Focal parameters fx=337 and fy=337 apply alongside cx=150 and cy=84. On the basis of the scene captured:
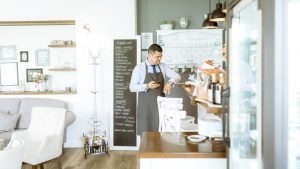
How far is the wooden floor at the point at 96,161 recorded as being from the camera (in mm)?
4777

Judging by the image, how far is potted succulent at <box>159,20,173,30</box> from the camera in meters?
6.08

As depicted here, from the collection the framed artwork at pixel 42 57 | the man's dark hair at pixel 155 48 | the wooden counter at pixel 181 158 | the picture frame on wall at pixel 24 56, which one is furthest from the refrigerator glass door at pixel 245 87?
the picture frame on wall at pixel 24 56

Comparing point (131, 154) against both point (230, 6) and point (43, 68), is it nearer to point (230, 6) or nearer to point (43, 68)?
point (43, 68)

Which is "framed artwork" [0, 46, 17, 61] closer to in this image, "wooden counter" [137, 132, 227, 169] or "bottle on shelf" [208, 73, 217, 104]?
"wooden counter" [137, 132, 227, 169]

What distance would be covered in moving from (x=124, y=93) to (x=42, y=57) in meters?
1.80

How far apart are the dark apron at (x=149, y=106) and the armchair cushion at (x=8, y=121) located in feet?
6.84

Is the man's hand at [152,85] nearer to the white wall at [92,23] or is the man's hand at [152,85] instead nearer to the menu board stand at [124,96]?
the menu board stand at [124,96]

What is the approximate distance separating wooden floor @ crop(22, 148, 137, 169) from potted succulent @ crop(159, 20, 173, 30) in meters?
2.28

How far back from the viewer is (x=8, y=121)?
5.28 metres

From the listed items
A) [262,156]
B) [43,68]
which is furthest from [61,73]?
[262,156]

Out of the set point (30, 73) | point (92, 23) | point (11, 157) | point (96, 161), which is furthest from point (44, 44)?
point (11, 157)

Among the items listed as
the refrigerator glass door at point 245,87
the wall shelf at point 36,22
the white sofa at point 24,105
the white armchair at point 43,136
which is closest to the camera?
the refrigerator glass door at point 245,87

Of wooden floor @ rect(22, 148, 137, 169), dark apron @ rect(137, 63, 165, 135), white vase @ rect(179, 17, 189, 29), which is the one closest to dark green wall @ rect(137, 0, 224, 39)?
white vase @ rect(179, 17, 189, 29)

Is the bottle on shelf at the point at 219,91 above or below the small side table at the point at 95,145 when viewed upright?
above
